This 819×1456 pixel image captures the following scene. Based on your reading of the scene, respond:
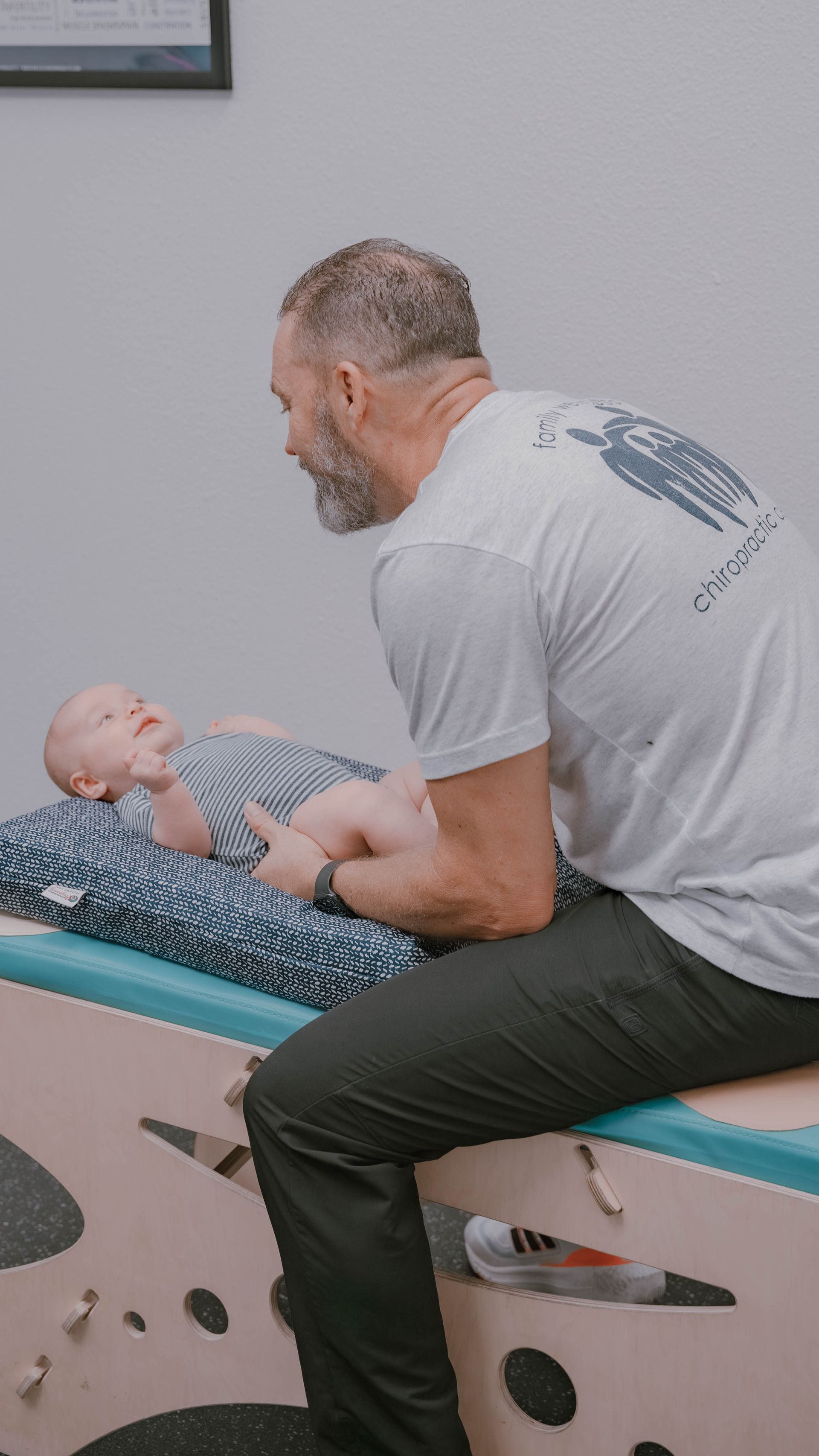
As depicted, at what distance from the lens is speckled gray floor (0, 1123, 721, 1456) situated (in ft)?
4.22

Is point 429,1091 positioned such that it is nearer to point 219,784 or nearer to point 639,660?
point 639,660

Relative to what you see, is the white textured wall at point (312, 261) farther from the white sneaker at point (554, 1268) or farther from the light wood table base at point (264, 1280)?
the light wood table base at point (264, 1280)

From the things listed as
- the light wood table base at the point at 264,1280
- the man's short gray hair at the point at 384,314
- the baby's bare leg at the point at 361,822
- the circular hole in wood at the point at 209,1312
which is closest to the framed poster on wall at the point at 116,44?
the man's short gray hair at the point at 384,314

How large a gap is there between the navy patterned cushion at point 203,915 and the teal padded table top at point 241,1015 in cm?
2

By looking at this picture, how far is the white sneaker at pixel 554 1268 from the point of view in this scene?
1.42m

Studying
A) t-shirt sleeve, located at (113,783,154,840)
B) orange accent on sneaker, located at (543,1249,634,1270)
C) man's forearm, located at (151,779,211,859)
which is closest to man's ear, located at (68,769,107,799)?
t-shirt sleeve, located at (113,783,154,840)

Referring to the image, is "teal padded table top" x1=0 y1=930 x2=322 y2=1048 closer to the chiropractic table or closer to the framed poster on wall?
the chiropractic table

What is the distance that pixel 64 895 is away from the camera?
3.98 feet

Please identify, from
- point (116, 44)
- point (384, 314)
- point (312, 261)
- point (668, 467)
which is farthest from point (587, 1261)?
point (116, 44)

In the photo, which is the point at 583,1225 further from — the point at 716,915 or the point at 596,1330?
the point at 716,915

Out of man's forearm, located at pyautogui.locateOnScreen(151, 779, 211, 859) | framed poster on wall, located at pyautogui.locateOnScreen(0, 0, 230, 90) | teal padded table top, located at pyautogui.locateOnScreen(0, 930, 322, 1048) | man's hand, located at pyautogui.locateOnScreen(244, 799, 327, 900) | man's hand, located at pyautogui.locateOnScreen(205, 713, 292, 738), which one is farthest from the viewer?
framed poster on wall, located at pyautogui.locateOnScreen(0, 0, 230, 90)

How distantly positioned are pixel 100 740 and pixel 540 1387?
3.26 feet

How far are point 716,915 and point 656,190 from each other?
124 centimetres

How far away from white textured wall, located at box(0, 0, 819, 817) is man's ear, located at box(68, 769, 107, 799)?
635mm
